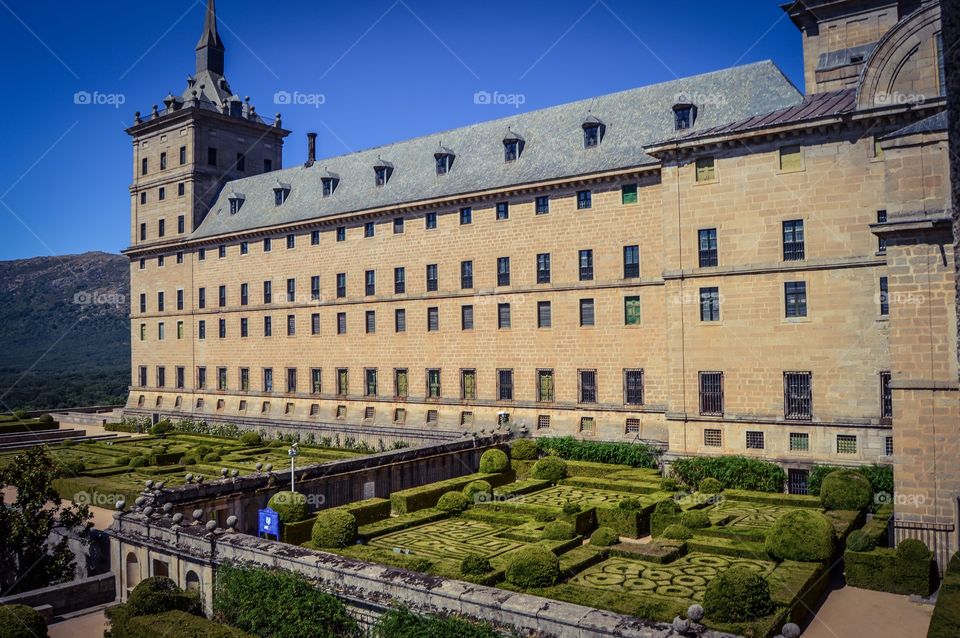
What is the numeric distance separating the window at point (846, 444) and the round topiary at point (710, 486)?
192 inches

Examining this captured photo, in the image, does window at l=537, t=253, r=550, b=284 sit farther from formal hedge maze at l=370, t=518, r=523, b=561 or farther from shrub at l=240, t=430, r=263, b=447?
shrub at l=240, t=430, r=263, b=447

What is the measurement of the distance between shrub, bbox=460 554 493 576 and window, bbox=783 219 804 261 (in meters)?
19.1

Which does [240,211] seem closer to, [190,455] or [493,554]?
[190,455]

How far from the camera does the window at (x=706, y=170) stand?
31875 mm

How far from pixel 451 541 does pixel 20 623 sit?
1159 cm

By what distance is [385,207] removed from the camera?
45844 millimetres

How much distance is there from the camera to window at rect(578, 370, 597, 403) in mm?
38094

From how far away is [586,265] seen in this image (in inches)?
1519

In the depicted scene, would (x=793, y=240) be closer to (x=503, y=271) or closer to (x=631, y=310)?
(x=631, y=310)

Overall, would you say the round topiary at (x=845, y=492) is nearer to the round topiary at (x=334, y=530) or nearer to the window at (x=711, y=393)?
the window at (x=711, y=393)

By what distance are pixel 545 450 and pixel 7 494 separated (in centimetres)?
2481

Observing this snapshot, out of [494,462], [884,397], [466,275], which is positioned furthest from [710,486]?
[466,275]

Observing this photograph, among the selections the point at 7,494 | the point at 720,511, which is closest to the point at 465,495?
the point at 720,511

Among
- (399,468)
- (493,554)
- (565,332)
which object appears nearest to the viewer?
(493,554)
